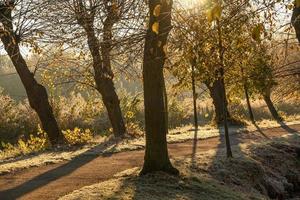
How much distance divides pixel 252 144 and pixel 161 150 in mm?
6806

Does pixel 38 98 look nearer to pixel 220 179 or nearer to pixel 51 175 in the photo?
pixel 51 175

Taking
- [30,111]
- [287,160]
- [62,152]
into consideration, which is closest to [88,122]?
[30,111]

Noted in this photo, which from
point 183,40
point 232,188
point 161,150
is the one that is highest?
point 183,40

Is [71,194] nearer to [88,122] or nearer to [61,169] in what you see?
[61,169]

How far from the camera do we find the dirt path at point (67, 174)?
11151 mm

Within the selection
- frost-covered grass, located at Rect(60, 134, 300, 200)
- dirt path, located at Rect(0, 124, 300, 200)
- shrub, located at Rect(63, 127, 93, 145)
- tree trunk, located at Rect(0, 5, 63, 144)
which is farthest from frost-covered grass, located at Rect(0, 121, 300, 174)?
frost-covered grass, located at Rect(60, 134, 300, 200)

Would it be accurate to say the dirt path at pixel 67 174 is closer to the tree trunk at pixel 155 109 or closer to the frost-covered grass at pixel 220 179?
the frost-covered grass at pixel 220 179

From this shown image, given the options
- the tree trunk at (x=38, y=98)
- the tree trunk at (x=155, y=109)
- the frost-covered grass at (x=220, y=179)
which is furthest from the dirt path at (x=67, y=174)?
the tree trunk at (x=38, y=98)

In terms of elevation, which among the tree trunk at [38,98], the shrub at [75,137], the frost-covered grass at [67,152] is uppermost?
the tree trunk at [38,98]

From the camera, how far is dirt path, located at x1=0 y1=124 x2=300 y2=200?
36.6 feet

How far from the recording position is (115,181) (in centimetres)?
1133

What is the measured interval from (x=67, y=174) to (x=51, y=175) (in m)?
0.40

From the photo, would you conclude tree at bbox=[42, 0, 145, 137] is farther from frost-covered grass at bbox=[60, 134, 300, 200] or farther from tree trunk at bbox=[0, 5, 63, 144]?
tree trunk at bbox=[0, 5, 63, 144]

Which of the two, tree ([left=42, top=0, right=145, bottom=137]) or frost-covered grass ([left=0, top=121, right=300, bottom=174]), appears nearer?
tree ([left=42, top=0, right=145, bottom=137])
